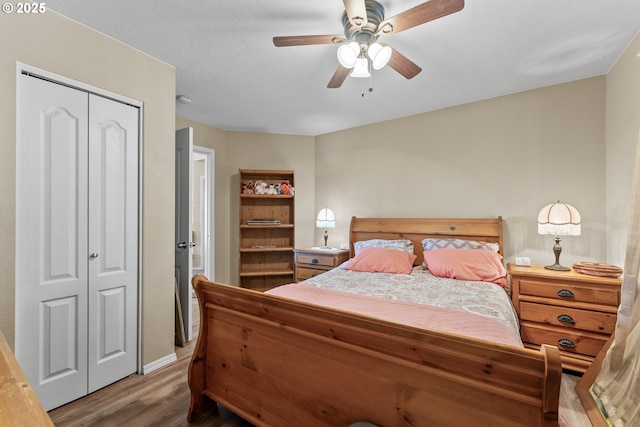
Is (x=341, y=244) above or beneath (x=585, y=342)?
above

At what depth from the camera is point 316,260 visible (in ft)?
12.3

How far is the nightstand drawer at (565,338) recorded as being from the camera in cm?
217

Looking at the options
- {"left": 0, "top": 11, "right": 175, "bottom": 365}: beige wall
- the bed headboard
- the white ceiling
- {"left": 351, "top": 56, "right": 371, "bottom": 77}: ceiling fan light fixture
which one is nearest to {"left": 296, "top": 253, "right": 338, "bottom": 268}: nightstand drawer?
the bed headboard

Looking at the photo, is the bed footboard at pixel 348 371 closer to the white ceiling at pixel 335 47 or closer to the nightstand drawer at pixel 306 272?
the white ceiling at pixel 335 47

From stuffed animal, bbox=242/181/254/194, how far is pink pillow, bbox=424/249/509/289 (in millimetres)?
2670

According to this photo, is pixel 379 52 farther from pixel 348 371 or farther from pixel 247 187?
pixel 247 187

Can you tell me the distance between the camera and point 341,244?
4227 mm

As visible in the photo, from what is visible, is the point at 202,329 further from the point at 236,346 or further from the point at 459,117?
the point at 459,117

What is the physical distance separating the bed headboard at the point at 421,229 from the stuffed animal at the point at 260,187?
139cm

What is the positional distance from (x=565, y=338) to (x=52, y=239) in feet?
12.4

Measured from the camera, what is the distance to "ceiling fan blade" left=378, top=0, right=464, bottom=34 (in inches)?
52.6

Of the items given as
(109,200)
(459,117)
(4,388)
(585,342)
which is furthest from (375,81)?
(4,388)

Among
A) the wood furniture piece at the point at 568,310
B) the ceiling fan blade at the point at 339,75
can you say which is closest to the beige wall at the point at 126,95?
the ceiling fan blade at the point at 339,75

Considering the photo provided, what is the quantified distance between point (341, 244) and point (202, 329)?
2.66 m
